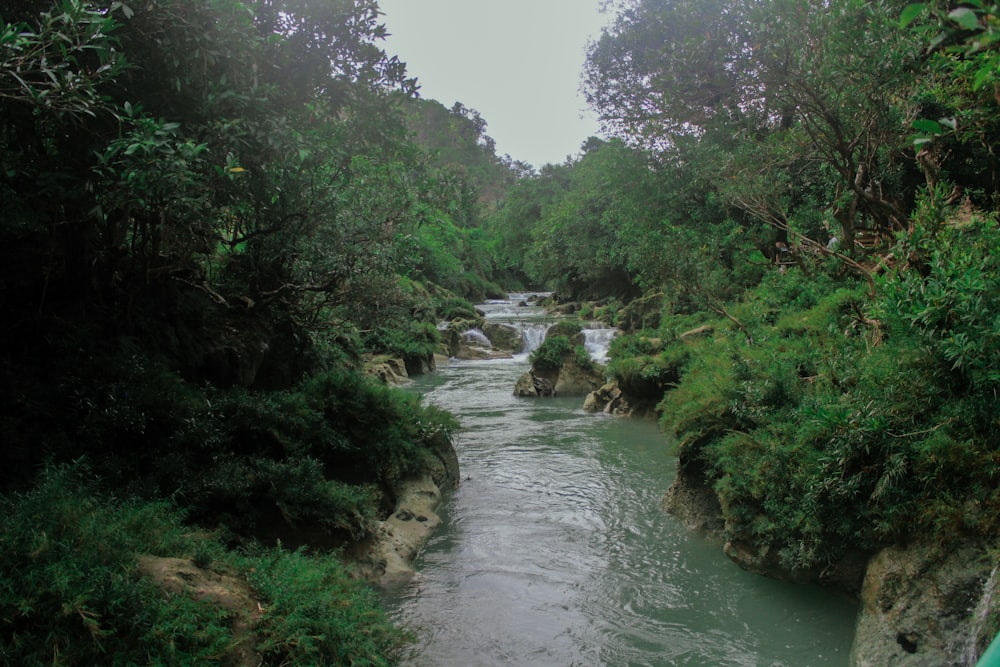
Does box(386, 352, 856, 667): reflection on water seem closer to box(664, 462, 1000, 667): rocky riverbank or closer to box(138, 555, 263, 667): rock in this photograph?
box(664, 462, 1000, 667): rocky riverbank

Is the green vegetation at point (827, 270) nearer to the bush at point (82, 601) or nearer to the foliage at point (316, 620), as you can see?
the foliage at point (316, 620)

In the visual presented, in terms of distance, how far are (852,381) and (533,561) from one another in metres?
3.88

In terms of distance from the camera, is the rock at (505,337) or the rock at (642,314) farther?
the rock at (505,337)

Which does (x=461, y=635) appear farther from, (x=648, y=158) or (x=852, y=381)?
(x=648, y=158)

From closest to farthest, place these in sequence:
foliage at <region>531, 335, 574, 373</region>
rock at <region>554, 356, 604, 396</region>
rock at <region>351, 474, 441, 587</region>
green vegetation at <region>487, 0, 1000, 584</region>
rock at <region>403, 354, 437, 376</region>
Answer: green vegetation at <region>487, 0, 1000, 584</region>, rock at <region>351, 474, 441, 587</region>, rock at <region>554, 356, 604, 396</region>, foliage at <region>531, 335, 574, 373</region>, rock at <region>403, 354, 437, 376</region>

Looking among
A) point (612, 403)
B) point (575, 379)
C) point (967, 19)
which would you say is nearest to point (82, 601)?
point (967, 19)

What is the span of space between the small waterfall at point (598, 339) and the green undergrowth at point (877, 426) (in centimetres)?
1493

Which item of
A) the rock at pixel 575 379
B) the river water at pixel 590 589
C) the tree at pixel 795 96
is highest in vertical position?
the tree at pixel 795 96

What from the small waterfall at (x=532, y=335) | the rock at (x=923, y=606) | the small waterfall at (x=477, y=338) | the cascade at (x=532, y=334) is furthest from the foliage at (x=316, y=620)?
the small waterfall at (x=477, y=338)

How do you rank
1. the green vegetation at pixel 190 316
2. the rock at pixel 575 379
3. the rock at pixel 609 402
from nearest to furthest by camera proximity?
the green vegetation at pixel 190 316 < the rock at pixel 609 402 < the rock at pixel 575 379

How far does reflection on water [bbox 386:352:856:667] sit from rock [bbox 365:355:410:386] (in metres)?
8.62

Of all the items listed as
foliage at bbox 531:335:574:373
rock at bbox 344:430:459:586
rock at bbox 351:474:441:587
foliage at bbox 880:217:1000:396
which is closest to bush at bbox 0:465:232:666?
rock at bbox 344:430:459:586

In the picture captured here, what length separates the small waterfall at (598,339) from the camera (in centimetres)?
2347

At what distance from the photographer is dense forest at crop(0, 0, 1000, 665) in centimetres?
416
